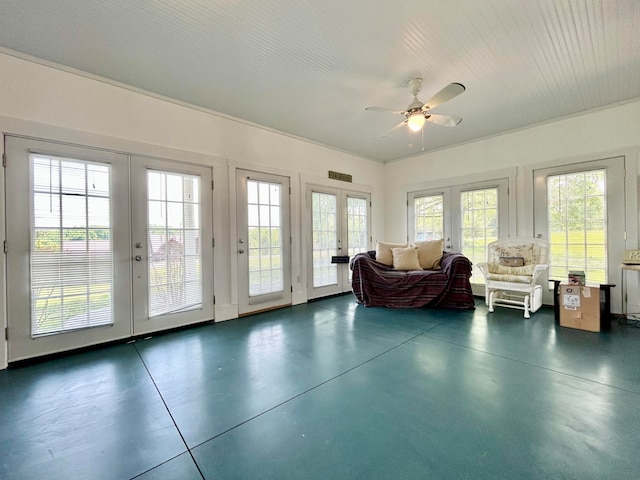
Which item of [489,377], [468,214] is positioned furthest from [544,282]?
[489,377]

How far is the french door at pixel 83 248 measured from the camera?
2.38 metres

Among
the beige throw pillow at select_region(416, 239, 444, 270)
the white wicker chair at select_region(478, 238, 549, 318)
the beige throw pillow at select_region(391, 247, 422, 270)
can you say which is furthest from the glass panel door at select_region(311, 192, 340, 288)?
the white wicker chair at select_region(478, 238, 549, 318)

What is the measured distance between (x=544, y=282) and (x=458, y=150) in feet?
8.13

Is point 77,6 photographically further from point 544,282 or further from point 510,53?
point 544,282

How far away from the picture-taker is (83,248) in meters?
2.64

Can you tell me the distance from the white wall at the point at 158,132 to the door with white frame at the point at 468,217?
6.94ft

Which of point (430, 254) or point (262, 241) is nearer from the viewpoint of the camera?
point (262, 241)

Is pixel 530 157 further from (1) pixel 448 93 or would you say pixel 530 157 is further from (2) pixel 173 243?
(2) pixel 173 243

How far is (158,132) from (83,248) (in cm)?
144

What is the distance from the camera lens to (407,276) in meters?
4.04

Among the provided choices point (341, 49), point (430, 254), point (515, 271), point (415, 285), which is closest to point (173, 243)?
point (341, 49)

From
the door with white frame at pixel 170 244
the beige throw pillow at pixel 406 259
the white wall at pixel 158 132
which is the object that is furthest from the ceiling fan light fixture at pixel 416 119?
the door with white frame at pixel 170 244

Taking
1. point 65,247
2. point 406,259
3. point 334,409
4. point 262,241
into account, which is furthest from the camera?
point 406,259

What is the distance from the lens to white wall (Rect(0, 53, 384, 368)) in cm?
239
